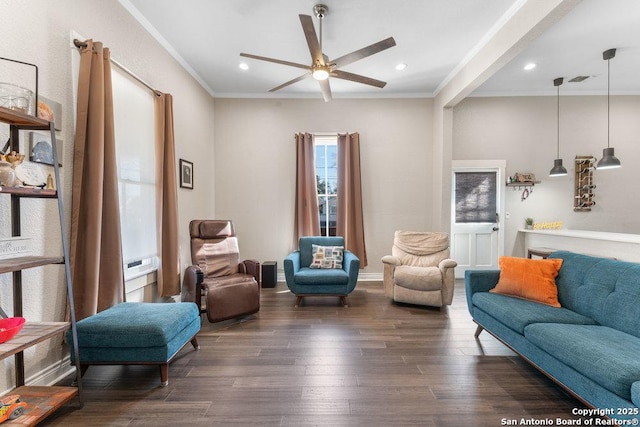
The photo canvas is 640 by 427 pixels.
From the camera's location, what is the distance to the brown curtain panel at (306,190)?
463 centimetres

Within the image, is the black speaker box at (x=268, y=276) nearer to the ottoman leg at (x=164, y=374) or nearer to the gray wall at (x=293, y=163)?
the gray wall at (x=293, y=163)

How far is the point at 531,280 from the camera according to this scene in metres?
2.37

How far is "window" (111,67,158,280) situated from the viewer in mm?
2578

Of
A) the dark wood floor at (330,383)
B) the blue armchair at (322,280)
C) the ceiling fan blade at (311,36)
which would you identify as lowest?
the dark wood floor at (330,383)

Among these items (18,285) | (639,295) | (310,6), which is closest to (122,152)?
(18,285)

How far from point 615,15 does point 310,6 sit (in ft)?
9.77

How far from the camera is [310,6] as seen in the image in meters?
2.65

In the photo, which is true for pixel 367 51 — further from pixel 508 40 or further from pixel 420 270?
pixel 420 270

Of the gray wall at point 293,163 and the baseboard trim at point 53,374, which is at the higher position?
the gray wall at point 293,163

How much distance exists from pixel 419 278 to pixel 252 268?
81.6 inches

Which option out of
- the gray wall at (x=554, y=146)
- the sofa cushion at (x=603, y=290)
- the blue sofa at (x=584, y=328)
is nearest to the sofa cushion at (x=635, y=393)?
the blue sofa at (x=584, y=328)

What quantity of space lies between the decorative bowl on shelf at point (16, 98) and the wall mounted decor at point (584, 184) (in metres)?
6.75

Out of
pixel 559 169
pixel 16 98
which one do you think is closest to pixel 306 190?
pixel 16 98

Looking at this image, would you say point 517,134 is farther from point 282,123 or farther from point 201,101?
point 201,101
